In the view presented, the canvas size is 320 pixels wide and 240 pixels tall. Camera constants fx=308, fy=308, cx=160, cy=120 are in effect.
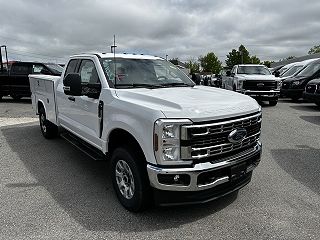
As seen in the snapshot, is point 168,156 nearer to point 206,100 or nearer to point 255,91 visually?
point 206,100

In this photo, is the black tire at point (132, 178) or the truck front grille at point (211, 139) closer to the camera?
the truck front grille at point (211, 139)

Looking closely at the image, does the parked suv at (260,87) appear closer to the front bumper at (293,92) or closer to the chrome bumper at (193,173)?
the front bumper at (293,92)

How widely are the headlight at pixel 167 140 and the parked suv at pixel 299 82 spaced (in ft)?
42.7

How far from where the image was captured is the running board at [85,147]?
436 cm

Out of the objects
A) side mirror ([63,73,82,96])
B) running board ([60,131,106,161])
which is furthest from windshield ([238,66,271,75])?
side mirror ([63,73,82,96])

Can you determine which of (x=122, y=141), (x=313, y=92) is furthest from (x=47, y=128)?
(x=313, y=92)

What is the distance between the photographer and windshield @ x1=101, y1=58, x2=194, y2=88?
14.2ft

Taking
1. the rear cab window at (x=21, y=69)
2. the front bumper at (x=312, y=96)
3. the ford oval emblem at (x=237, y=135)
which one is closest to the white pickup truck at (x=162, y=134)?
the ford oval emblem at (x=237, y=135)

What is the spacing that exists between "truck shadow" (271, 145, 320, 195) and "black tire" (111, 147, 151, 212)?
244 cm

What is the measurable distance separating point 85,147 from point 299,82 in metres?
12.5

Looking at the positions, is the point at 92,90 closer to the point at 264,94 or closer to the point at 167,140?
the point at 167,140

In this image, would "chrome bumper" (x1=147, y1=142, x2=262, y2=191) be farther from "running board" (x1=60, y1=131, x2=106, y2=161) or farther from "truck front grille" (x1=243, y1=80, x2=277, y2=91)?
"truck front grille" (x1=243, y1=80, x2=277, y2=91)

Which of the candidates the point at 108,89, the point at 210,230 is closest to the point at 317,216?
the point at 210,230

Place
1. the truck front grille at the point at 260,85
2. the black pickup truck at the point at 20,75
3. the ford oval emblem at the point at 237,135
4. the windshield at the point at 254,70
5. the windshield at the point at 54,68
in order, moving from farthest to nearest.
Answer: the windshield at the point at 254,70 < the black pickup truck at the point at 20,75 < the windshield at the point at 54,68 < the truck front grille at the point at 260,85 < the ford oval emblem at the point at 237,135
